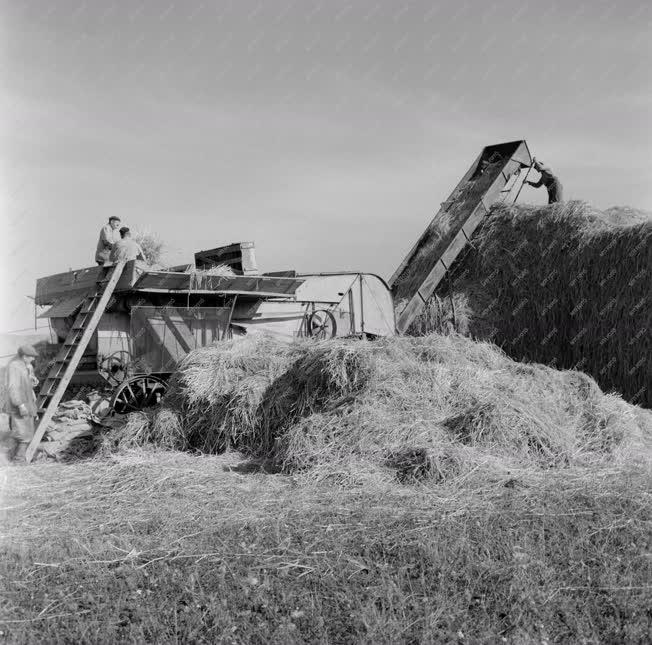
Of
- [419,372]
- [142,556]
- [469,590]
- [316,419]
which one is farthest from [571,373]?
[142,556]

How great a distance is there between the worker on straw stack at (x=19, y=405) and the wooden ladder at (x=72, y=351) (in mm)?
113

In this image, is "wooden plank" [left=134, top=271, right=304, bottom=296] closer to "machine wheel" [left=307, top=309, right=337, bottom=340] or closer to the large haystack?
"machine wheel" [left=307, top=309, right=337, bottom=340]

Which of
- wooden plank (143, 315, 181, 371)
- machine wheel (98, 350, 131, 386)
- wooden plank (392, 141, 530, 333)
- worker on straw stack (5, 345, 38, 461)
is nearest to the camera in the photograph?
worker on straw stack (5, 345, 38, 461)

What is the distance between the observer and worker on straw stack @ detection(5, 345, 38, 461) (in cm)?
Answer: 794

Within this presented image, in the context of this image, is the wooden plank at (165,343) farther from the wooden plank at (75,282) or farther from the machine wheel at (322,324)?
the machine wheel at (322,324)

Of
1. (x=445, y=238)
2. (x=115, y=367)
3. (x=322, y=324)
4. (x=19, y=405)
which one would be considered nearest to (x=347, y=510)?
(x=19, y=405)

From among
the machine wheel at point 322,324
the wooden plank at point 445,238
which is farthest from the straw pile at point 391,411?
the wooden plank at point 445,238

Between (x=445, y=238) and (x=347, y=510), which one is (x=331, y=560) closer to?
(x=347, y=510)

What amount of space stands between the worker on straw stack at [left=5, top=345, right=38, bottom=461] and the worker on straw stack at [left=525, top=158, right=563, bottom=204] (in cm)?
997

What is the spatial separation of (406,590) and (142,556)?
1767 millimetres

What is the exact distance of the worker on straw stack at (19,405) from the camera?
313 inches

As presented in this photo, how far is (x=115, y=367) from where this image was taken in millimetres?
9547

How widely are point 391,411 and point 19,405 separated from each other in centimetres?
416

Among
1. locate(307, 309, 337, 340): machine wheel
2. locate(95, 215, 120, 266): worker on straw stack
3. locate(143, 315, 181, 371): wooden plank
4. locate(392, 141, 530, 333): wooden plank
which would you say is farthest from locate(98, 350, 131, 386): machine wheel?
locate(392, 141, 530, 333): wooden plank
